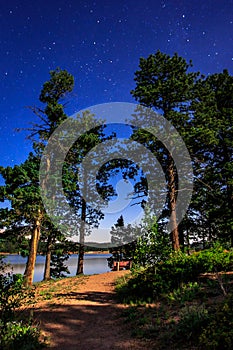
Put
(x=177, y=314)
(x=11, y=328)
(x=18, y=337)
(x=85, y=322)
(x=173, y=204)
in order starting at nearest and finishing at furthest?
(x=18, y=337), (x=11, y=328), (x=177, y=314), (x=85, y=322), (x=173, y=204)

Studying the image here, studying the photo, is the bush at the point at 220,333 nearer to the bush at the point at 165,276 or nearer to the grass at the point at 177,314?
the grass at the point at 177,314

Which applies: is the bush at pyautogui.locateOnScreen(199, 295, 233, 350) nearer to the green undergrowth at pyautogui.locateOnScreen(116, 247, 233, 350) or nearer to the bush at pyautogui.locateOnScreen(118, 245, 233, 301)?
the green undergrowth at pyautogui.locateOnScreen(116, 247, 233, 350)

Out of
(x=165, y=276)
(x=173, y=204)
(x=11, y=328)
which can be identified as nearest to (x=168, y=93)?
(x=173, y=204)

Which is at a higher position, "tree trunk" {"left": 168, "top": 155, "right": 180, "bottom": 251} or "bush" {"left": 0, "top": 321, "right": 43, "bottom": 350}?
"tree trunk" {"left": 168, "top": 155, "right": 180, "bottom": 251}

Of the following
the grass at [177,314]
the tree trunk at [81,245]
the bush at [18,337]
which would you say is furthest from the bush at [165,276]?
the tree trunk at [81,245]

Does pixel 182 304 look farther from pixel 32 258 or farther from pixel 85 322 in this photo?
pixel 32 258

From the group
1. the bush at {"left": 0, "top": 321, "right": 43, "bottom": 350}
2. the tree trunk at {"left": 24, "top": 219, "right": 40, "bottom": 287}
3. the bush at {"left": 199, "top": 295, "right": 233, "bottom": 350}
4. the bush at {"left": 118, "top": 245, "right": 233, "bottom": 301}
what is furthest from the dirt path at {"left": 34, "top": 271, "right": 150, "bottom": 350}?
the tree trunk at {"left": 24, "top": 219, "right": 40, "bottom": 287}

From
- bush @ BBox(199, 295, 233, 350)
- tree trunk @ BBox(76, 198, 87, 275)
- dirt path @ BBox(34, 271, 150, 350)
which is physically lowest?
dirt path @ BBox(34, 271, 150, 350)

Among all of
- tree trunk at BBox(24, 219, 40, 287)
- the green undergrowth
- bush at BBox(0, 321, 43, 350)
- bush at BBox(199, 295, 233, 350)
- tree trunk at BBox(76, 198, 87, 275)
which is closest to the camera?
bush at BBox(199, 295, 233, 350)

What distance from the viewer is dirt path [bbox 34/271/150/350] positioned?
6346 millimetres

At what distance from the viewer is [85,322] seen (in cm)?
825

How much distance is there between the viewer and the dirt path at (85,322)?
20.8 feet

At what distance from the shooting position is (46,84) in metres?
19.1

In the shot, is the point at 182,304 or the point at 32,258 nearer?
the point at 182,304
